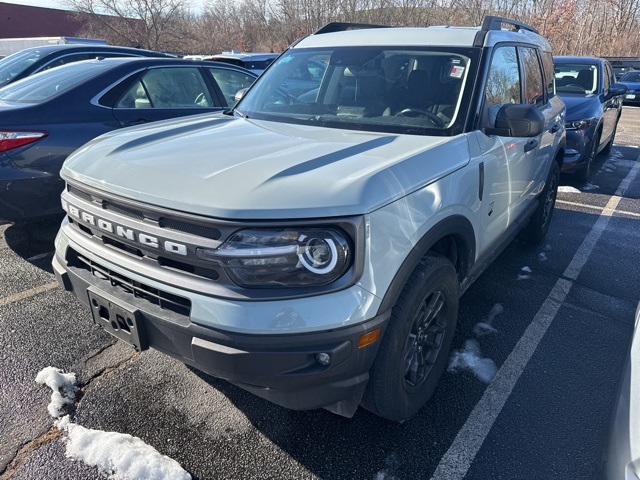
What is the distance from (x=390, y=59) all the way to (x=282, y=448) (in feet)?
7.99

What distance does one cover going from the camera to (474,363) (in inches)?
119

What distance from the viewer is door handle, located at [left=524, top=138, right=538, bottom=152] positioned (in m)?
3.60

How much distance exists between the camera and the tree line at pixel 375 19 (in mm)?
27484

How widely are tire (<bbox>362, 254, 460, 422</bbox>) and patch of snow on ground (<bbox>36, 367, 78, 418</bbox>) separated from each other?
1664mm

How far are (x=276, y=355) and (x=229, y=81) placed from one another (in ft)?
16.2

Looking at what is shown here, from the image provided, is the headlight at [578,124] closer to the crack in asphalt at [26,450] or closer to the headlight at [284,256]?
the headlight at [284,256]

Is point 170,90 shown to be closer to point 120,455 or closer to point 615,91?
point 120,455

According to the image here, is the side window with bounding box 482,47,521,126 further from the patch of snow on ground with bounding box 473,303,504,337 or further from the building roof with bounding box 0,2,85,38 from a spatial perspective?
the building roof with bounding box 0,2,85,38

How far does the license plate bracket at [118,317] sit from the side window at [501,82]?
2.22 meters

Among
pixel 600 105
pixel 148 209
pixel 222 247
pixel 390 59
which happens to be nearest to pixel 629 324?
pixel 390 59

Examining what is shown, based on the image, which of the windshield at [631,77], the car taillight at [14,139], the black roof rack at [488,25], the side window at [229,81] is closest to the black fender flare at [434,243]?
the black roof rack at [488,25]

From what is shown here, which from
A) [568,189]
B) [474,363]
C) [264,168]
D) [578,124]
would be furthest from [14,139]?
[568,189]

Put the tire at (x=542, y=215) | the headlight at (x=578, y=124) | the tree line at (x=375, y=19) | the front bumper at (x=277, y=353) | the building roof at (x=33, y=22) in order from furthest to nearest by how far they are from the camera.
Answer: the building roof at (x=33, y=22) < the tree line at (x=375, y=19) < the headlight at (x=578, y=124) < the tire at (x=542, y=215) < the front bumper at (x=277, y=353)

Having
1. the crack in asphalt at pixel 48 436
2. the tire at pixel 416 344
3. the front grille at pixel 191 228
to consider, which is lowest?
the crack in asphalt at pixel 48 436
